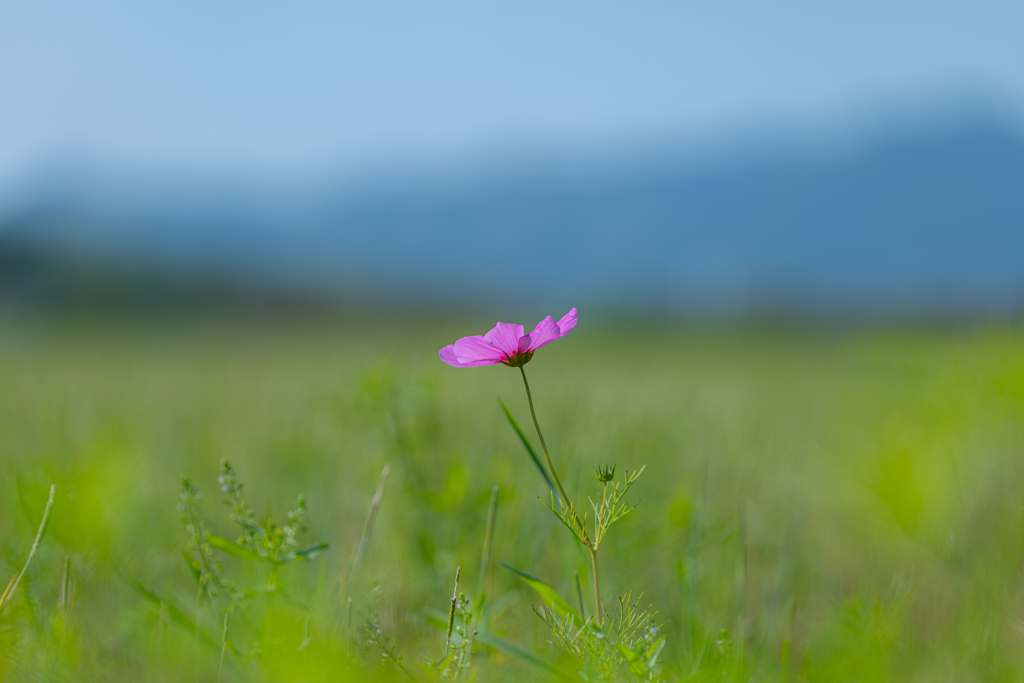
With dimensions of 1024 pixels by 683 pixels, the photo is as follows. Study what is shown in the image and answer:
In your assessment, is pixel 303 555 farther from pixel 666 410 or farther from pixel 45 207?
pixel 45 207

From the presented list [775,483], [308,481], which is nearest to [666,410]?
[775,483]

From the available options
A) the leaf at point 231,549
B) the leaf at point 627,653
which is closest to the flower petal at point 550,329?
the leaf at point 627,653

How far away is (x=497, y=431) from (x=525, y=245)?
643ft

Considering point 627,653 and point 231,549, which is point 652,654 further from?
point 231,549

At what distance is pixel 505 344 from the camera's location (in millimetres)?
920

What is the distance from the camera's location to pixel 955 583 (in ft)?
4.49

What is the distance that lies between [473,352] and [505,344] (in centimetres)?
6

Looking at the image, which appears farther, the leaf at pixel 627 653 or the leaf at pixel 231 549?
the leaf at pixel 231 549

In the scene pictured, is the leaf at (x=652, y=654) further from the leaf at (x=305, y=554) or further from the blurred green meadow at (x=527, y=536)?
the leaf at (x=305, y=554)

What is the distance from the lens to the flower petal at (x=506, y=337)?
2.96 feet

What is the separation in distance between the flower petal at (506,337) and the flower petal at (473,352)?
0.01m

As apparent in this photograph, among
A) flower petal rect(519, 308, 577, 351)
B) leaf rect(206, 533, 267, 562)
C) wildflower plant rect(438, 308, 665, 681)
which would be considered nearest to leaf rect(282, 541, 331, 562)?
leaf rect(206, 533, 267, 562)

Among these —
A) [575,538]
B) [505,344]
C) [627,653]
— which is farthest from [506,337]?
[627,653]

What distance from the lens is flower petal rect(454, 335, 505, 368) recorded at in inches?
34.2
